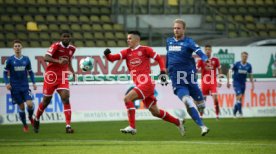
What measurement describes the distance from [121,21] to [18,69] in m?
12.8

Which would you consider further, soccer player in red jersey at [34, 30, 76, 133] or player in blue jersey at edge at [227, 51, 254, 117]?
player in blue jersey at edge at [227, 51, 254, 117]

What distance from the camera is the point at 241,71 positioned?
1071 inches

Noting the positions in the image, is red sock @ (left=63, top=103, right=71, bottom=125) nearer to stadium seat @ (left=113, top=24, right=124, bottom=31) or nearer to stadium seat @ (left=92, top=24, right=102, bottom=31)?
stadium seat @ (left=92, top=24, right=102, bottom=31)

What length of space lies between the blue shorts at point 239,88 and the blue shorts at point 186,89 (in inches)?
386

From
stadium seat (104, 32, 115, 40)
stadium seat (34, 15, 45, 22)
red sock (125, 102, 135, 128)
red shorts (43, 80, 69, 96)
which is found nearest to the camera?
red sock (125, 102, 135, 128)

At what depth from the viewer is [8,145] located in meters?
14.8

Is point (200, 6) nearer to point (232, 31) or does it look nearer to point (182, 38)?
point (232, 31)

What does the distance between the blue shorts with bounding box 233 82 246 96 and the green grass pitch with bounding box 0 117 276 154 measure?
6.18 metres

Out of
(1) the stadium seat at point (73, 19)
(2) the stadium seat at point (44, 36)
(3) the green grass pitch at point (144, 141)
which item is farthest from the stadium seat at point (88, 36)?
(3) the green grass pitch at point (144, 141)

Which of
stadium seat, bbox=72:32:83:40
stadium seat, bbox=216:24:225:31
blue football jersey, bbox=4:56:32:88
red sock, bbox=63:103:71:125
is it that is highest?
stadium seat, bbox=216:24:225:31

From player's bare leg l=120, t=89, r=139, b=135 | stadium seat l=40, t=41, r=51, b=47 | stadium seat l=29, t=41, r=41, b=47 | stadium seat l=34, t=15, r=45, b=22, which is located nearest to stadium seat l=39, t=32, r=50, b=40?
stadium seat l=40, t=41, r=51, b=47

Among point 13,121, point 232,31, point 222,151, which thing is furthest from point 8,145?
point 232,31

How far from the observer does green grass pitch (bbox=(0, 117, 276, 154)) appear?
13115 mm

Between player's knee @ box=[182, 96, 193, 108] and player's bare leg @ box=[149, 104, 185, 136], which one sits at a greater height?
player's knee @ box=[182, 96, 193, 108]
